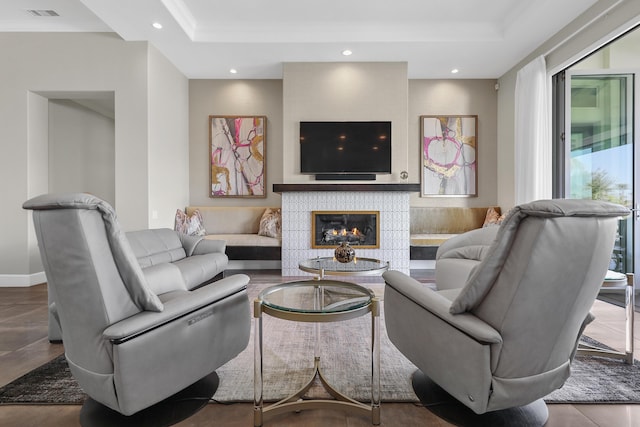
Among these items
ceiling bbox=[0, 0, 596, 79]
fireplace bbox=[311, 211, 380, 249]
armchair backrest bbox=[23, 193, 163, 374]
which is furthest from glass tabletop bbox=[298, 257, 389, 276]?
ceiling bbox=[0, 0, 596, 79]

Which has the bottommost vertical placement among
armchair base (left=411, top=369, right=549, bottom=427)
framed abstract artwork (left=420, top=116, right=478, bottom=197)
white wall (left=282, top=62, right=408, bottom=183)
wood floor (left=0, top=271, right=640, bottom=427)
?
wood floor (left=0, top=271, right=640, bottom=427)

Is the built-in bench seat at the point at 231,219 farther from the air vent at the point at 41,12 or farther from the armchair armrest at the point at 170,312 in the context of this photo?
the armchair armrest at the point at 170,312

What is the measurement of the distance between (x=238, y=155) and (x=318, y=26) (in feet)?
7.29

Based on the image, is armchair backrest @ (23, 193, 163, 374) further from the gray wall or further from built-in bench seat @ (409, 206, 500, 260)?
built-in bench seat @ (409, 206, 500, 260)

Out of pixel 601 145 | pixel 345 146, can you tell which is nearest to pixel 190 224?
pixel 345 146

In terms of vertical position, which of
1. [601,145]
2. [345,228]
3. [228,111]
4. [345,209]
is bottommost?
[345,228]

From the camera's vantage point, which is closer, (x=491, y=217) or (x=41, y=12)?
(x=41, y=12)

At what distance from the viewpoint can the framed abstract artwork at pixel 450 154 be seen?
502 centimetres

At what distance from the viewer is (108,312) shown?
1.18m

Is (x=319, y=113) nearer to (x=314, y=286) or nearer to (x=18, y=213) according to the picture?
(x=314, y=286)

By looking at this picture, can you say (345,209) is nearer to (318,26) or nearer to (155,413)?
(318,26)

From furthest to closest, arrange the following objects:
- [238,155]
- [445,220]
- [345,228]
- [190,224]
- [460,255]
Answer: [238,155] → [445,220] → [190,224] → [345,228] → [460,255]

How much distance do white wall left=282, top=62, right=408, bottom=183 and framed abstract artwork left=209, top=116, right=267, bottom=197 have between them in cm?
70

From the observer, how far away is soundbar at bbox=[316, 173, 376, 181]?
182 inches
